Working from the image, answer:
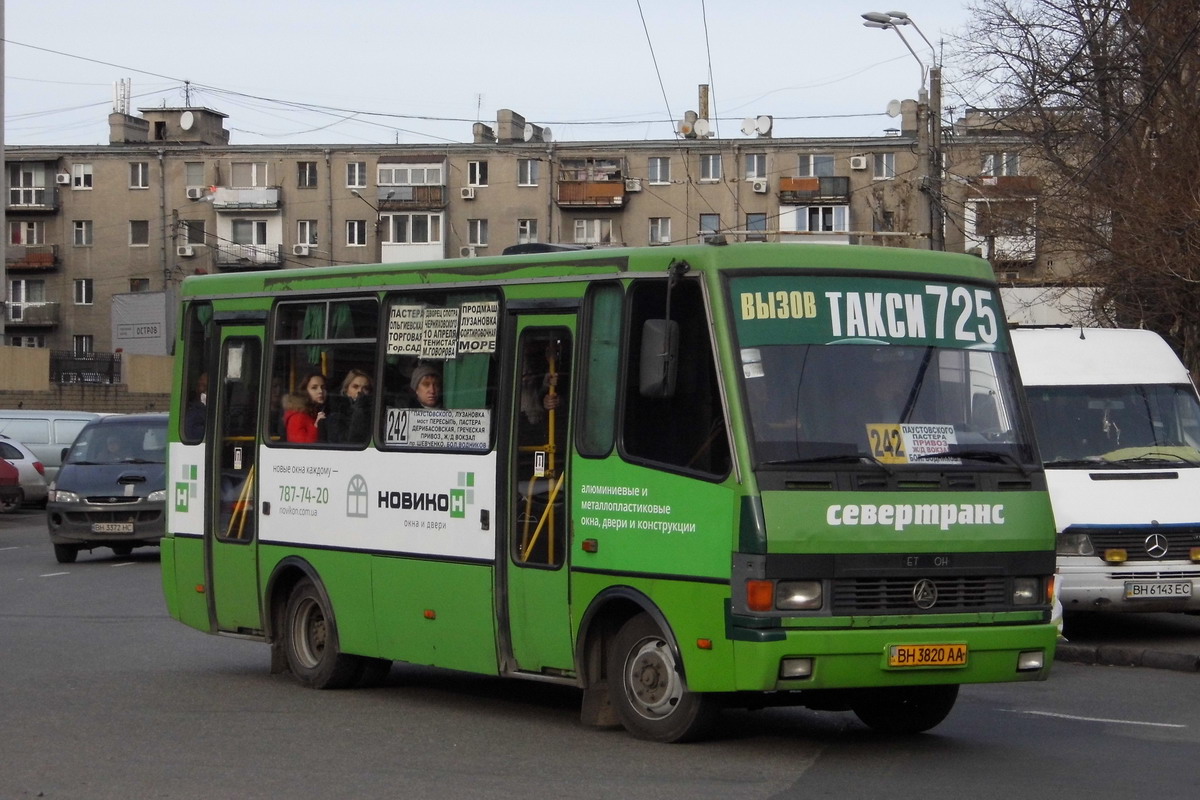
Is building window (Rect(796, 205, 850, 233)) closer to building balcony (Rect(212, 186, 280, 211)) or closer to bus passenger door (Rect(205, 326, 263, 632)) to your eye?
building balcony (Rect(212, 186, 280, 211))

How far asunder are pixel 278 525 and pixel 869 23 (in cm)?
2040

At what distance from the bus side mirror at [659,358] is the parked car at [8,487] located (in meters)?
27.1

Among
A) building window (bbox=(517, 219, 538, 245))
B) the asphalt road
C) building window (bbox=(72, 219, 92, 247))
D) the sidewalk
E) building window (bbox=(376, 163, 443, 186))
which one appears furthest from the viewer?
building window (bbox=(72, 219, 92, 247))

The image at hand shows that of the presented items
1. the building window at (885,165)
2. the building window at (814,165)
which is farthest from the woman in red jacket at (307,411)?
the building window at (814,165)

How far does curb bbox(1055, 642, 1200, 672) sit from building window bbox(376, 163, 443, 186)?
69.3 metres

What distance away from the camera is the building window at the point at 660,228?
260ft

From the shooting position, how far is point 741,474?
8.52 m

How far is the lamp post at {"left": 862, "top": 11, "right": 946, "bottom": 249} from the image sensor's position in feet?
92.7

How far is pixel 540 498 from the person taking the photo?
9.77m

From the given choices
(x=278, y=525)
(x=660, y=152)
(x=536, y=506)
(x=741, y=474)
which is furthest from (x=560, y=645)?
(x=660, y=152)

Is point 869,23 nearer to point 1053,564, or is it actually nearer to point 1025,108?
point 1025,108

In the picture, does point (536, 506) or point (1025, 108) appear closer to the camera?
point (536, 506)

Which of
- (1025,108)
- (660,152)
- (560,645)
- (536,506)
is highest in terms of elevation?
(660,152)

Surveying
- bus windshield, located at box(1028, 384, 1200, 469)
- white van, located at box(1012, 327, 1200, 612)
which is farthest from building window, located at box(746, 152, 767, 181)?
bus windshield, located at box(1028, 384, 1200, 469)
